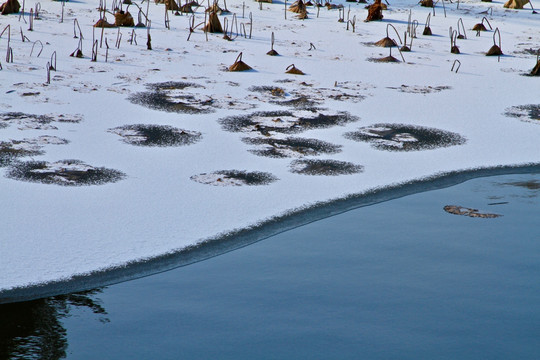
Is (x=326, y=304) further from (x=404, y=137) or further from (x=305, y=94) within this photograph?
(x=305, y=94)

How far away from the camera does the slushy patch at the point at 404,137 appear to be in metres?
5.16

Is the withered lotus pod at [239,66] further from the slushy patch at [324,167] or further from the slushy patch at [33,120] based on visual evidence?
the slushy patch at [324,167]

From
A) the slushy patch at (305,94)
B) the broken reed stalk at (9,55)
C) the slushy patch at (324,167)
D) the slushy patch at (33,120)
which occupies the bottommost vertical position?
the slushy patch at (324,167)

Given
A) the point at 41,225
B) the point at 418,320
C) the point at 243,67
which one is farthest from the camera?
the point at 243,67

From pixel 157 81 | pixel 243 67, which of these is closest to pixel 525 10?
pixel 243 67

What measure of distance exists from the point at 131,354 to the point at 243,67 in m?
5.12

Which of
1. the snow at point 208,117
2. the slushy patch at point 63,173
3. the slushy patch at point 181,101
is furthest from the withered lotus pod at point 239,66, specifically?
the slushy patch at point 63,173

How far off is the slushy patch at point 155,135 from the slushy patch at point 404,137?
125 cm

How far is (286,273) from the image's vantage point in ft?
10.5

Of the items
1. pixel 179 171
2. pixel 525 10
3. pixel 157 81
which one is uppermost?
pixel 525 10

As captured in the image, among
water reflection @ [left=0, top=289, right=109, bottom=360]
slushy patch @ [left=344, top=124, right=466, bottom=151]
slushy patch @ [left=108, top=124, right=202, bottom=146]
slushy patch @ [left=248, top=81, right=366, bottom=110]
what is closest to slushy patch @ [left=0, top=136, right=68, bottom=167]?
slushy patch @ [left=108, top=124, right=202, bottom=146]

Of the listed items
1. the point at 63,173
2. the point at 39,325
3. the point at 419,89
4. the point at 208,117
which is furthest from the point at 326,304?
the point at 419,89

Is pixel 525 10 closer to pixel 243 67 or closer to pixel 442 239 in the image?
pixel 243 67

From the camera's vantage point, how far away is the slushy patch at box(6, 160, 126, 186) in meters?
4.19
